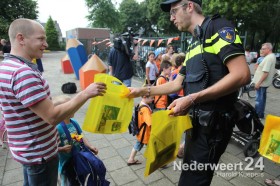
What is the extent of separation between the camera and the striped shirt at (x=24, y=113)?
54.2 inches

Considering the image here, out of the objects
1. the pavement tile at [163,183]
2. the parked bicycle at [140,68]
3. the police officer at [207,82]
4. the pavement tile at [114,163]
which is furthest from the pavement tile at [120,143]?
the parked bicycle at [140,68]

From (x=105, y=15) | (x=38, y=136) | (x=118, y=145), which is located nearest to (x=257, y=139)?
(x=118, y=145)

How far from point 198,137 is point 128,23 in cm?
4212

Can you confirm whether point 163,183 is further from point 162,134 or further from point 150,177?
point 162,134

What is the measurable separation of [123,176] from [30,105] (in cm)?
206

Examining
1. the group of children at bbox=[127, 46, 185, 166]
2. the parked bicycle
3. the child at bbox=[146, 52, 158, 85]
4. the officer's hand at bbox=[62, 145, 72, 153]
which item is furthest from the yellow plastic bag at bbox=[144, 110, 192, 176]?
the parked bicycle

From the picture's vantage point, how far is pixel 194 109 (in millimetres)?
1853

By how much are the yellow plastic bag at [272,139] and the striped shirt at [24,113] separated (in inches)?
96.7

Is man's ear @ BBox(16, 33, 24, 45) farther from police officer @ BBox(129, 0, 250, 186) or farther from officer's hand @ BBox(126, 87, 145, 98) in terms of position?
police officer @ BBox(129, 0, 250, 186)

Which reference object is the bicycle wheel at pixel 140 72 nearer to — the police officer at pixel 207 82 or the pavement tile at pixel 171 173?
the pavement tile at pixel 171 173

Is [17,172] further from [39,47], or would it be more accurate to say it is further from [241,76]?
[241,76]

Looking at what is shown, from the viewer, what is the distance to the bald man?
54.6 inches

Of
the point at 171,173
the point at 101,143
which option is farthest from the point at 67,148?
the point at 101,143

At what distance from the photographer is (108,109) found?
6.37 feet
